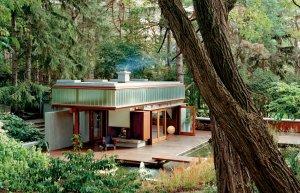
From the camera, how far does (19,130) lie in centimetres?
1612

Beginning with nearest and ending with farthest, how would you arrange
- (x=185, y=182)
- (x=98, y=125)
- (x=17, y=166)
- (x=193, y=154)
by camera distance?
(x=17, y=166), (x=185, y=182), (x=193, y=154), (x=98, y=125)

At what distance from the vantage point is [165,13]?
3.40 metres

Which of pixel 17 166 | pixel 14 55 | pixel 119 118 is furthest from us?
pixel 14 55

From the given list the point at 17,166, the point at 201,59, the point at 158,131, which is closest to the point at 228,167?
the point at 201,59

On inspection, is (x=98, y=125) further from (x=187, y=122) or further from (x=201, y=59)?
(x=201, y=59)

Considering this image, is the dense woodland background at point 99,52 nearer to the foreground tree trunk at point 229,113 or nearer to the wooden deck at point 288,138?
the wooden deck at point 288,138

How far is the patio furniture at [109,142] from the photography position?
1638cm

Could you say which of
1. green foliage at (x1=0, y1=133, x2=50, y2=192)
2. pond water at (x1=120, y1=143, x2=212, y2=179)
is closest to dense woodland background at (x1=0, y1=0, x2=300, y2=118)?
pond water at (x1=120, y1=143, x2=212, y2=179)

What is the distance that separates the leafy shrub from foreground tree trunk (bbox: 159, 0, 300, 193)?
44.0ft

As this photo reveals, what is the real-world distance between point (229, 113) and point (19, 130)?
1377cm

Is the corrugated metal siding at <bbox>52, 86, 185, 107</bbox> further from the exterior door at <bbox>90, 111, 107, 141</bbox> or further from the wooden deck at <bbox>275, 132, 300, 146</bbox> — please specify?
the wooden deck at <bbox>275, 132, 300, 146</bbox>

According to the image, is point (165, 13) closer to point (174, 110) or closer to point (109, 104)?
point (109, 104)

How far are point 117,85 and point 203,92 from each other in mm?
12645

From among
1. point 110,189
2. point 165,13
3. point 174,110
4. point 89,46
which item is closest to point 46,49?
point 89,46
